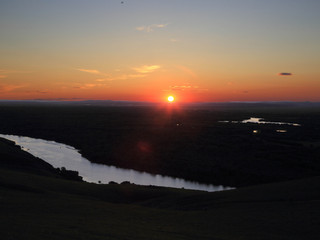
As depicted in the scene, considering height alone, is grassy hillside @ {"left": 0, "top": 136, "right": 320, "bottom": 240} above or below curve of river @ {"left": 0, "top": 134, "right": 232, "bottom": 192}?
above

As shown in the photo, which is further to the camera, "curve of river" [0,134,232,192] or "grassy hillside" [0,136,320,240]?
"curve of river" [0,134,232,192]

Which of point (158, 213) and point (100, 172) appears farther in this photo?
point (100, 172)

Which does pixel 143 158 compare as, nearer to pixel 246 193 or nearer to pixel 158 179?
pixel 158 179

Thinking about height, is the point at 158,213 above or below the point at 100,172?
above

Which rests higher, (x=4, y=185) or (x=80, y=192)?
(x=4, y=185)

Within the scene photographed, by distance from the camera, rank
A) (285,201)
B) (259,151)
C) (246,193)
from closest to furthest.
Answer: (285,201)
(246,193)
(259,151)

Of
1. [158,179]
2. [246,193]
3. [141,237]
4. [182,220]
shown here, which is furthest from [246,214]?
[158,179]
